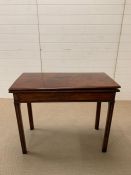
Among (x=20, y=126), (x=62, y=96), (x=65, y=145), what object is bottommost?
(x=65, y=145)

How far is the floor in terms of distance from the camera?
147 centimetres

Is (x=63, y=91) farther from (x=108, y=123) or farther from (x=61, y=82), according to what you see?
(x=108, y=123)

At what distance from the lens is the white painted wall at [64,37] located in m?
2.38

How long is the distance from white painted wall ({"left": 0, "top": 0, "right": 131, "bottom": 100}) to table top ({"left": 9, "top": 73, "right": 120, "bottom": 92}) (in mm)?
1013

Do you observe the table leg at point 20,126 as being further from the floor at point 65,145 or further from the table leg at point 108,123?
the table leg at point 108,123

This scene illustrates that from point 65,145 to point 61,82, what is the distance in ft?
2.37

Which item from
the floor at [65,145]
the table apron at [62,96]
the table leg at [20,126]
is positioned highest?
the table apron at [62,96]

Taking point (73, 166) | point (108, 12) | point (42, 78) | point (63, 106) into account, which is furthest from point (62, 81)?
point (108, 12)

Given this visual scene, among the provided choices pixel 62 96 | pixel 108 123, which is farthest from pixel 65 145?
pixel 62 96

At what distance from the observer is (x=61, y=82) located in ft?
4.84

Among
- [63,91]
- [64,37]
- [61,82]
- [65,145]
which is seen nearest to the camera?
[63,91]

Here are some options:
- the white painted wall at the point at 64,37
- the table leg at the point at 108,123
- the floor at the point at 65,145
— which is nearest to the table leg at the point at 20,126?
the floor at the point at 65,145

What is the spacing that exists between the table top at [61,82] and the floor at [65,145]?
0.71m

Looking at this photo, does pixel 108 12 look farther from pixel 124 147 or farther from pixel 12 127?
pixel 12 127
